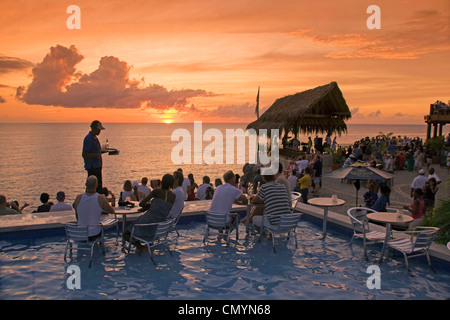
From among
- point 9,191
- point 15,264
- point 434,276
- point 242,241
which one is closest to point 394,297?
point 434,276

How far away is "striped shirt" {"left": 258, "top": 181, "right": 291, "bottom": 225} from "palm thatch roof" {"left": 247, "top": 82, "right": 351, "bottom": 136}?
17.3 meters

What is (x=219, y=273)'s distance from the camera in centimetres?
608

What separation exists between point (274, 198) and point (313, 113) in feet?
66.0

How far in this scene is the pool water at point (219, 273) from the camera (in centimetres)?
536

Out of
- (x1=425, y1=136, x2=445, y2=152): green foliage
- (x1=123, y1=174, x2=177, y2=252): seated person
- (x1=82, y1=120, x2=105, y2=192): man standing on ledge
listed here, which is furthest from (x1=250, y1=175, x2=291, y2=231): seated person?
(x1=425, y1=136, x2=445, y2=152): green foliage

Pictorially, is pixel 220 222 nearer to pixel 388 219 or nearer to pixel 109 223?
pixel 109 223

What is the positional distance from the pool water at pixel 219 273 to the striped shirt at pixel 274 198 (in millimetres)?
768

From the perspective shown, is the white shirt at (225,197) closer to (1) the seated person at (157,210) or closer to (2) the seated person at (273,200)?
(2) the seated person at (273,200)

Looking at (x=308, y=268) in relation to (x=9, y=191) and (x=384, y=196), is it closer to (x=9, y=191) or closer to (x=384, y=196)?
(x=384, y=196)

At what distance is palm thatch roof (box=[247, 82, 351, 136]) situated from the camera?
24.5 metres

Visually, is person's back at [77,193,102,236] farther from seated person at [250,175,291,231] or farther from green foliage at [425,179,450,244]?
green foliage at [425,179,450,244]

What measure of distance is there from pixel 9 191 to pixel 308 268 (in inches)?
1374

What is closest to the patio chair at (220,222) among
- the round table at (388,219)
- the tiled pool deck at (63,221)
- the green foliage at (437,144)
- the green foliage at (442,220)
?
the tiled pool deck at (63,221)

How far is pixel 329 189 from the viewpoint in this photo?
54.1ft
